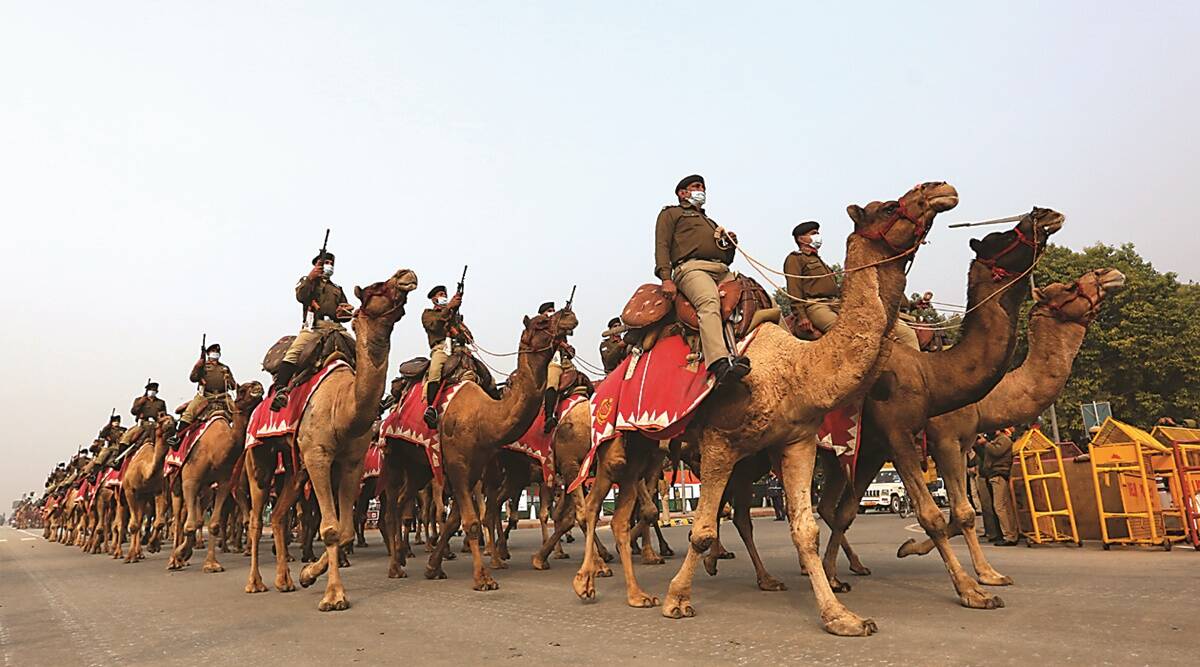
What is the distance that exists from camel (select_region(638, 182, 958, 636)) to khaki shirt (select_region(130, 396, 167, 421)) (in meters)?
19.6

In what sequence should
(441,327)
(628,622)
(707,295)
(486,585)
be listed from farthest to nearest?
1. (441,327)
2. (486,585)
3. (707,295)
4. (628,622)

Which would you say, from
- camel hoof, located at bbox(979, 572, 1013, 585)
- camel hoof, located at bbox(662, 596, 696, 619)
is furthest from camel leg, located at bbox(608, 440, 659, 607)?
camel hoof, located at bbox(979, 572, 1013, 585)

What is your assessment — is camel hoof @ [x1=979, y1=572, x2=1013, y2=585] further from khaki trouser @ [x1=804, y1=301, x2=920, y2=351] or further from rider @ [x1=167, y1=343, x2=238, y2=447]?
rider @ [x1=167, y1=343, x2=238, y2=447]

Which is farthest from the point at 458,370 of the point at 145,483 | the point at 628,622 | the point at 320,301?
the point at 145,483

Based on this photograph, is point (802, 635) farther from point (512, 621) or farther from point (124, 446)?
point (124, 446)

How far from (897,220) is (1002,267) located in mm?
2294

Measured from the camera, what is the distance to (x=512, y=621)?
25.1ft

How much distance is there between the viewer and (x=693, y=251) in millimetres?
8320

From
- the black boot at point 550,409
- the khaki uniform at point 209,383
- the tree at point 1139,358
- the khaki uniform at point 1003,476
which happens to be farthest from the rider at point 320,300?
the tree at point 1139,358

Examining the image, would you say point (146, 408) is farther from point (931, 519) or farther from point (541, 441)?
point (931, 519)

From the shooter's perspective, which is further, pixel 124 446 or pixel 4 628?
pixel 124 446

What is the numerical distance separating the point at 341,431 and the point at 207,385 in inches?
349

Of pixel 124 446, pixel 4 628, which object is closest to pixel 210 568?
pixel 4 628

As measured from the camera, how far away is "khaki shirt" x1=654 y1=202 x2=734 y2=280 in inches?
328
